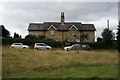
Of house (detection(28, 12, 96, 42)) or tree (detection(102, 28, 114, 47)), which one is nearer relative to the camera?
tree (detection(102, 28, 114, 47))

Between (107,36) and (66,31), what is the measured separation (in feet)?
59.0

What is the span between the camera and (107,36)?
5459 cm

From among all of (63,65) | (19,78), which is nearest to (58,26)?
(63,65)

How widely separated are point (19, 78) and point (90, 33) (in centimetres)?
6073

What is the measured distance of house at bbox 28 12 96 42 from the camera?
228 feet

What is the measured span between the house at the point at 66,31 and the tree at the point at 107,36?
13196mm

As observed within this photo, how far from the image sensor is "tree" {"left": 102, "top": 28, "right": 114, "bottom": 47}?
52.9m

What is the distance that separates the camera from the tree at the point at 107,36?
52.9m

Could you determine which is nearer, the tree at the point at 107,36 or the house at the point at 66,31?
the tree at the point at 107,36

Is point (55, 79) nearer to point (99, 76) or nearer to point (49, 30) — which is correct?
point (99, 76)

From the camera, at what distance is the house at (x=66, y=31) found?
69.6 meters

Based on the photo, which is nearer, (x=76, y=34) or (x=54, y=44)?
(x=54, y=44)

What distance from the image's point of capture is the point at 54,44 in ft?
165

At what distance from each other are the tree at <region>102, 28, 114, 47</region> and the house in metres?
13.2
